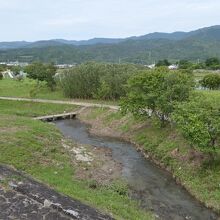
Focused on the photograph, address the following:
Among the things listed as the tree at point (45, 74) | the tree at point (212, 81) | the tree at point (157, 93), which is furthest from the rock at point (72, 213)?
the tree at point (45, 74)

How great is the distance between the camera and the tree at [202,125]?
29766mm

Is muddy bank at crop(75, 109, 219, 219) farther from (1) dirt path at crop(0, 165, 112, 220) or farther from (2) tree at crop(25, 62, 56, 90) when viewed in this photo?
Result: (2) tree at crop(25, 62, 56, 90)

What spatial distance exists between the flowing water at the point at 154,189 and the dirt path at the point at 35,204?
604 centimetres

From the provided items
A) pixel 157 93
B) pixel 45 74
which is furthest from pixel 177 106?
pixel 45 74

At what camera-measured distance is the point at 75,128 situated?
181 feet

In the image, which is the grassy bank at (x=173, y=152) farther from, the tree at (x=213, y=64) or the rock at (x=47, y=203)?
the tree at (x=213, y=64)

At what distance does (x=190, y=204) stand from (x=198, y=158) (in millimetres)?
6582

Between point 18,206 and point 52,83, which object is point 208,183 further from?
point 52,83

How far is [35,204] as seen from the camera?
20375 mm

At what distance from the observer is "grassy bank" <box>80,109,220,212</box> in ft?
93.3

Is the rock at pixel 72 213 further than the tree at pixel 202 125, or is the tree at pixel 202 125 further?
the tree at pixel 202 125

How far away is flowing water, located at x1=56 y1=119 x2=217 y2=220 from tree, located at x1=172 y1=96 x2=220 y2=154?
3.89m

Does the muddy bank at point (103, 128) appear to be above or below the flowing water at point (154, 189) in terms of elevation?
below

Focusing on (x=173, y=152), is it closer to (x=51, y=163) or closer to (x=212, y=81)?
(x=51, y=163)
